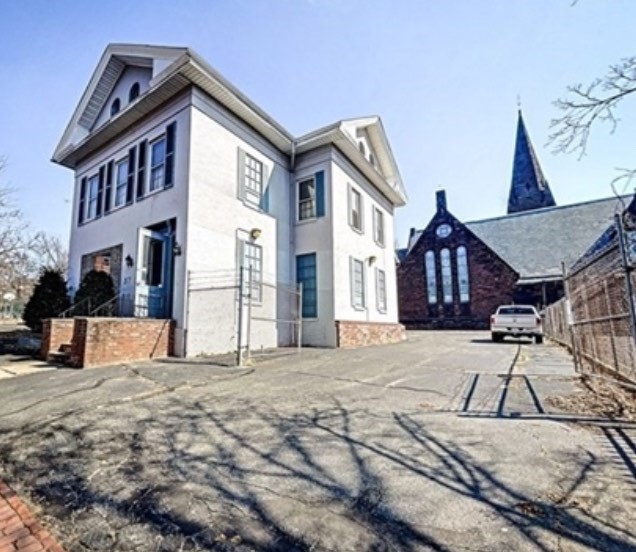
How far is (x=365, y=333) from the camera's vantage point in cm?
1383

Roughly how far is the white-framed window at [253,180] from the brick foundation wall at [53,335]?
247 inches

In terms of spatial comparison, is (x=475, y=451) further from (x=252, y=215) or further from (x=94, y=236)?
(x=94, y=236)

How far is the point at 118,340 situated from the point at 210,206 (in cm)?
440

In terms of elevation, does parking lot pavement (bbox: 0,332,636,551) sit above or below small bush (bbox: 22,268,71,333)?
below

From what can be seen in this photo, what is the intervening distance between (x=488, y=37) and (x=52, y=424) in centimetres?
906

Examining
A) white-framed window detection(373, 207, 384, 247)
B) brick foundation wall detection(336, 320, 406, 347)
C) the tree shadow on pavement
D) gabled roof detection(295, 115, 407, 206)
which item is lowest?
the tree shadow on pavement

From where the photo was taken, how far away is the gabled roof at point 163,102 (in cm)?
1005

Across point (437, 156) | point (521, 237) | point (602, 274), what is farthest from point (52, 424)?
point (521, 237)

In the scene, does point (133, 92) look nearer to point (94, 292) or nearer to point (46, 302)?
point (94, 292)

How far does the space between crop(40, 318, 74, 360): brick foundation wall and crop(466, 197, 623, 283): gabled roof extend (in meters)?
28.4

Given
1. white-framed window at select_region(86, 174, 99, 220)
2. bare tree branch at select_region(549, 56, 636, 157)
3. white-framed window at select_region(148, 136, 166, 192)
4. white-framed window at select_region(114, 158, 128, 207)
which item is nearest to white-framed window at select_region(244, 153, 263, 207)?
white-framed window at select_region(148, 136, 166, 192)

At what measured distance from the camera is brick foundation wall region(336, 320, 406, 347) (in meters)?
12.3

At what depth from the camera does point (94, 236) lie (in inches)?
505

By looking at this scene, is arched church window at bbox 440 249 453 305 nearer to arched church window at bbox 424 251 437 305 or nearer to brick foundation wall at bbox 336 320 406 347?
arched church window at bbox 424 251 437 305
